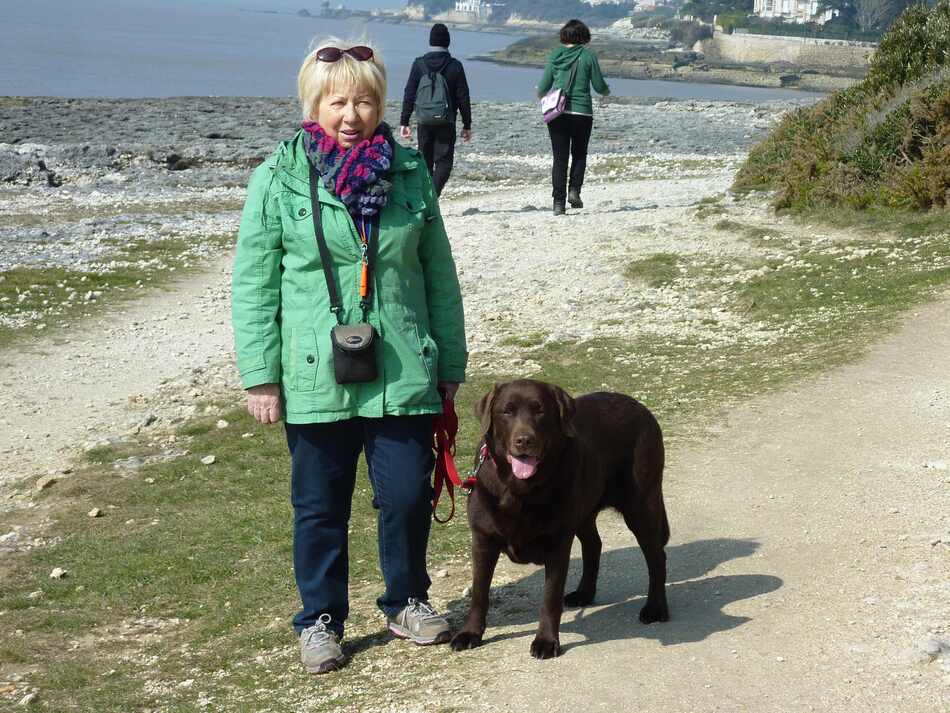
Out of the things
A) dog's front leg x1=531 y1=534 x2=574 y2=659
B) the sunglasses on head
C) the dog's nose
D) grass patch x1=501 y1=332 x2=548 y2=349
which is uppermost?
the sunglasses on head

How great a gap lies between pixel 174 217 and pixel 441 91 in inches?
257

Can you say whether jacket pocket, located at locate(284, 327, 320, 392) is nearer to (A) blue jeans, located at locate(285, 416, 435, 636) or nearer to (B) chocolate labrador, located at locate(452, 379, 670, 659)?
(A) blue jeans, located at locate(285, 416, 435, 636)

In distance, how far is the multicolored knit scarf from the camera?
186 inches

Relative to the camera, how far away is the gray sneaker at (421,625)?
5.14 metres

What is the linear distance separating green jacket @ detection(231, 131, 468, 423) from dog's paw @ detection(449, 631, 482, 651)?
3.03 feet

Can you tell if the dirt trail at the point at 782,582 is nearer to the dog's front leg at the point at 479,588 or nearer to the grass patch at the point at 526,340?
the dog's front leg at the point at 479,588

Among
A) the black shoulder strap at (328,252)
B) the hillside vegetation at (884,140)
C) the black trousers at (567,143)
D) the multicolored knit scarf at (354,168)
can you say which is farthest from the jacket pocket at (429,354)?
the black trousers at (567,143)

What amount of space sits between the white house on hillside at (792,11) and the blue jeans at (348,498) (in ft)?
505

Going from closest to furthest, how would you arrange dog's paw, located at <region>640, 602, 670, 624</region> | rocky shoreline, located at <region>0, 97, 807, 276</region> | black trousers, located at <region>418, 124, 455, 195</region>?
dog's paw, located at <region>640, 602, 670, 624</region> → black trousers, located at <region>418, 124, 455, 195</region> → rocky shoreline, located at <region>0, 97, 807, 276</region>

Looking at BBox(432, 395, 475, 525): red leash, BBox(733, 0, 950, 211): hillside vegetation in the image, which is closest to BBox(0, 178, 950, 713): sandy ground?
BBox(432, 395, 475, 525): red leash

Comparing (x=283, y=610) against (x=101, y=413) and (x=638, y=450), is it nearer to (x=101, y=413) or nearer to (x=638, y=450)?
(x=638, y=450)

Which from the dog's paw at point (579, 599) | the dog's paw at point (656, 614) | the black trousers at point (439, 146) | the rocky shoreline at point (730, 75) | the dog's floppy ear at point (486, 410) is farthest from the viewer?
the rocky shoreline at point (730, 75)

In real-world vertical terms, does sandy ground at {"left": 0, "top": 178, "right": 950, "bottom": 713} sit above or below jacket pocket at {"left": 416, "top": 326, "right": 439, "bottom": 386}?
below

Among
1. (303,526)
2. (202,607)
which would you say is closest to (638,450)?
(303,526)
